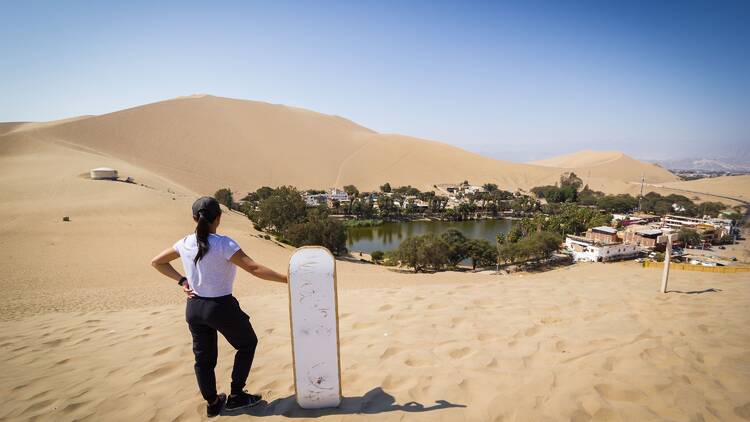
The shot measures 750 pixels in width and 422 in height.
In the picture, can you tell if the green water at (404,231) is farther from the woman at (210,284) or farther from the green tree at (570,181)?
the green tree at (570,181)

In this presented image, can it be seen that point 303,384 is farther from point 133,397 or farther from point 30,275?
point 30,275

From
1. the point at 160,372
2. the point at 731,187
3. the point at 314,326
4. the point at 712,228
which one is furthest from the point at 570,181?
the point at 160,372

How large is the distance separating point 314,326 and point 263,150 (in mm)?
82199

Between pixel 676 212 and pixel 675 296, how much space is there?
2447 inches

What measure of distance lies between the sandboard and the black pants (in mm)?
398

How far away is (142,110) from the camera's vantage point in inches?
3108

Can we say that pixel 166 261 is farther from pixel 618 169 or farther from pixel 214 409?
pixel 618 169

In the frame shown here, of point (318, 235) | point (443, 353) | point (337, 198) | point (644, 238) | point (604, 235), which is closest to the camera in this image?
point (443, 353)

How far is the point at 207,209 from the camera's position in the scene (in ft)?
8.64

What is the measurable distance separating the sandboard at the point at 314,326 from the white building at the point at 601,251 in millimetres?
29615

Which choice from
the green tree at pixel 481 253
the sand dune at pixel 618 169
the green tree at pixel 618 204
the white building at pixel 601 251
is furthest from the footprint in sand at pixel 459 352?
the sand dune at pixel 618 169

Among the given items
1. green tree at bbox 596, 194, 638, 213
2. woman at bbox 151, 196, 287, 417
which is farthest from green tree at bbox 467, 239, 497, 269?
green tree at bbox 596, 194, 638, 213

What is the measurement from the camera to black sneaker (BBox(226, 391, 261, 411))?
285cm

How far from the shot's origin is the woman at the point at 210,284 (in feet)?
8.52
